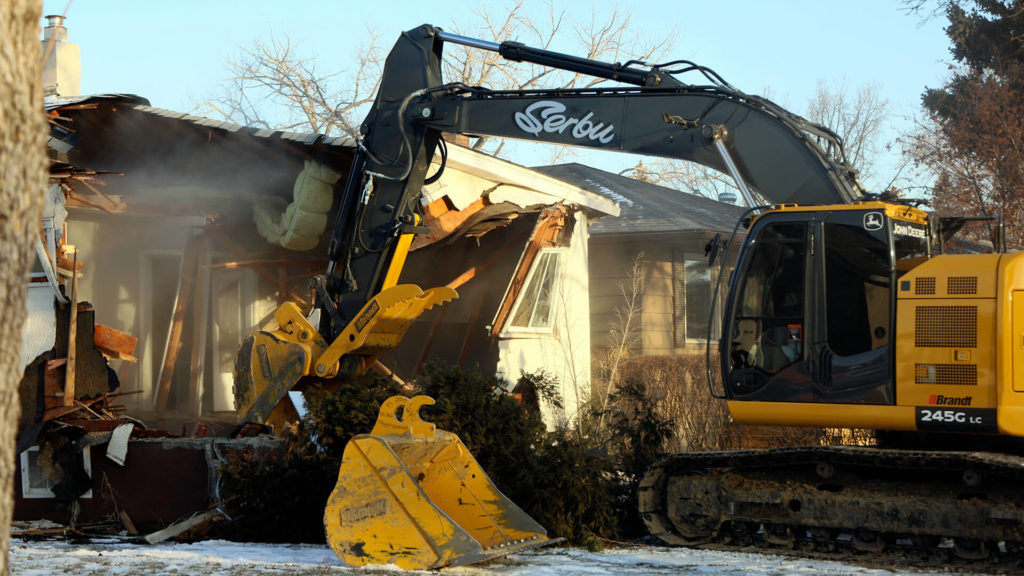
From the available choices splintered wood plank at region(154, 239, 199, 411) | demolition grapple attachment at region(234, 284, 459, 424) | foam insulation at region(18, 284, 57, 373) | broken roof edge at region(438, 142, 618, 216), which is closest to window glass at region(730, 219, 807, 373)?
demolition grapple attachment at region(234, 284, 459, 424)

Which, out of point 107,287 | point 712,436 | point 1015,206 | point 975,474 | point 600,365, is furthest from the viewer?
point 1015,206

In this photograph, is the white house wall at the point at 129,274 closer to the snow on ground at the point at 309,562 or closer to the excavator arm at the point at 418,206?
the excavator arm at the point at 418,206

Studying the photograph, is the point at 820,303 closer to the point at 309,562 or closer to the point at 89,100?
the point at 309,562

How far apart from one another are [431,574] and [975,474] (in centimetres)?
390

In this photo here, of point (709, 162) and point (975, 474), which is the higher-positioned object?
point (709, 162)

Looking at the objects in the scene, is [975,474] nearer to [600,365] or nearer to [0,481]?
[0,481]

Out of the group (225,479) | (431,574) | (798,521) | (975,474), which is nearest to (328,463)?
(225,479)

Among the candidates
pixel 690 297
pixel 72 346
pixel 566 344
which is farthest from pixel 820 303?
pixel 690 297

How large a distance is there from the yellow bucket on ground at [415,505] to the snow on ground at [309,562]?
15 centimetres

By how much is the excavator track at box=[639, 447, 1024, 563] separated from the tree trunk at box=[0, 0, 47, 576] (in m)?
6.26

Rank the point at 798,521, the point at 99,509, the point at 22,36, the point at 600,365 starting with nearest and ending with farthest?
the point at 22,36 → the point at 798,521 → the point at 99,509 → the point at 600,365

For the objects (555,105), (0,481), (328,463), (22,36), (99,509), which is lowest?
(99,509)

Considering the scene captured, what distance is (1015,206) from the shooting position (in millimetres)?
18062

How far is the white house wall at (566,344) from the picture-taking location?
14.1 m
